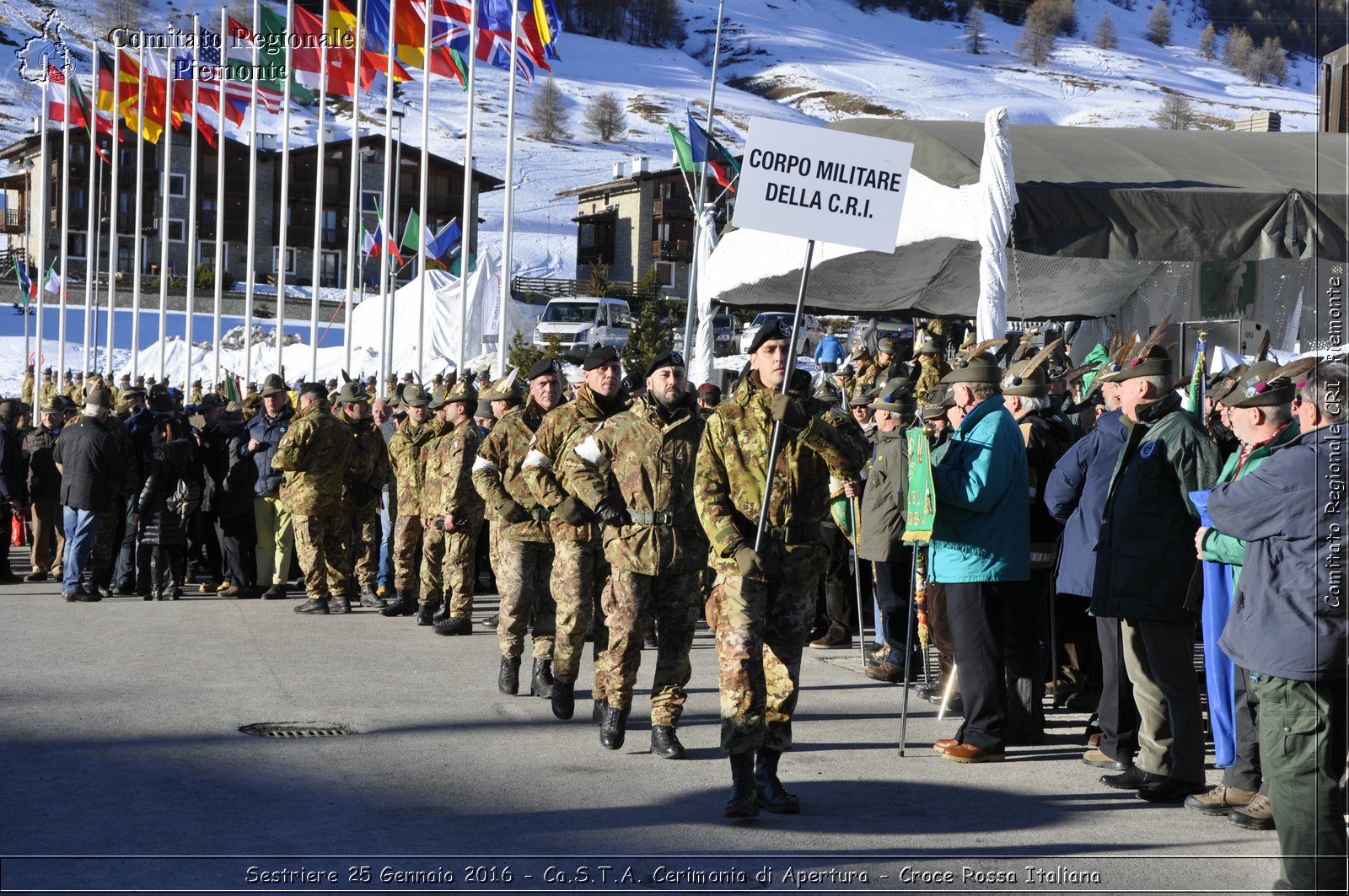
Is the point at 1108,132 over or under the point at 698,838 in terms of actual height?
over

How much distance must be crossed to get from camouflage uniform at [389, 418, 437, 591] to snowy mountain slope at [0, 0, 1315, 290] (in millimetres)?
80079

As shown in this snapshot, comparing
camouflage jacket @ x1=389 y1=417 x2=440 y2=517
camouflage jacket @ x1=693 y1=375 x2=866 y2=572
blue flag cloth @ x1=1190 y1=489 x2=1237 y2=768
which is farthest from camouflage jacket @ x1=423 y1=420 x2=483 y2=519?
blue flag cloth @ x1=1190 y1=489 x2=1237 y2=768

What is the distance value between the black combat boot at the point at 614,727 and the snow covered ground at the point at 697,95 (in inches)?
3363

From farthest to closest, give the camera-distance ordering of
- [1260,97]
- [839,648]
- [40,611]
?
[1260,97]
[40,611]
[839,648]

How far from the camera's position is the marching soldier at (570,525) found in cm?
880

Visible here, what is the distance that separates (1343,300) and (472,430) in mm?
6781

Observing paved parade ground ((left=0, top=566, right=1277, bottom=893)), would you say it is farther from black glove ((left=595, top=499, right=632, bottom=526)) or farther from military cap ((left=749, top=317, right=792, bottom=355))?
military cap ((left=749, top=317, right=792, bottom=355))

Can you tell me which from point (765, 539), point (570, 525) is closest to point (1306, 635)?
point (765, 539)

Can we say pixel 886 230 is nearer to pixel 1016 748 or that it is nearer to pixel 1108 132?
pixel 1016 748

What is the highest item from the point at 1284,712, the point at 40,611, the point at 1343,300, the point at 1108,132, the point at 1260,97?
the point at 1260,97

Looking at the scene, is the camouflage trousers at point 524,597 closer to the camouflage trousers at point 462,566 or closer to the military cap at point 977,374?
the camouflage trousers at point 462,566

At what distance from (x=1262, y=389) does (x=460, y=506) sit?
24.7 feet

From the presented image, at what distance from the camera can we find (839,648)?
12.2 m

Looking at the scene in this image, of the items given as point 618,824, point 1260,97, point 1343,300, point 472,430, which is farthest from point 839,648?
point 1260,97
